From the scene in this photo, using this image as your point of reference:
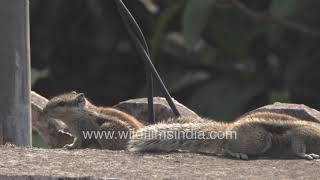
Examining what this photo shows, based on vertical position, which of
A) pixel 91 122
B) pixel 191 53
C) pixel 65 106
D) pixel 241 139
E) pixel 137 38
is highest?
pixel 191 53

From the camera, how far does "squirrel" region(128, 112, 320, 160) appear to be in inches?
200

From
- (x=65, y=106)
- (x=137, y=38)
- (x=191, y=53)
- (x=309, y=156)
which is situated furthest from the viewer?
(x=191, y=53)

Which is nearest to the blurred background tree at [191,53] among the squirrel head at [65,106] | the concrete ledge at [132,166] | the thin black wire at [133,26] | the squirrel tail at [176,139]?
the squirrel head at [65,106]

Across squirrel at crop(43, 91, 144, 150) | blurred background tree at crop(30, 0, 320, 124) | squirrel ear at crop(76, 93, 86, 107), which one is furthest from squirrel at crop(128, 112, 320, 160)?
blurred background tree at crop(30, 0, 320, 124)

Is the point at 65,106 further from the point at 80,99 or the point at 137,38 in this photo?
the point at 137,38

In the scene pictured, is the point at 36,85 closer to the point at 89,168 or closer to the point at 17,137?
the point at 17,137

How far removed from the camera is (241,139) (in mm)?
5109

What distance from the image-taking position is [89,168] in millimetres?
4629

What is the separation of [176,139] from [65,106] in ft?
5.13

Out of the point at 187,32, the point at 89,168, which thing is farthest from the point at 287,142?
the point at 187,32

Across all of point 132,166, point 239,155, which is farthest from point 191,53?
point 132,166

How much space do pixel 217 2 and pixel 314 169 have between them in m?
6.40

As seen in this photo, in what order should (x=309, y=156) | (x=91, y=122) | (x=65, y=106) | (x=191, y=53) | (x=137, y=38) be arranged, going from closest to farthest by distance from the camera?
(x=309, y=156) → (x=137, y=38) → (x=91, y=122) → (x=65, y=106) → (x=191, y=53)

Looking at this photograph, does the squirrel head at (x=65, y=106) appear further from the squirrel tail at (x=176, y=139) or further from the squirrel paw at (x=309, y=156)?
the squirrel paw at (x=309, y=156)
